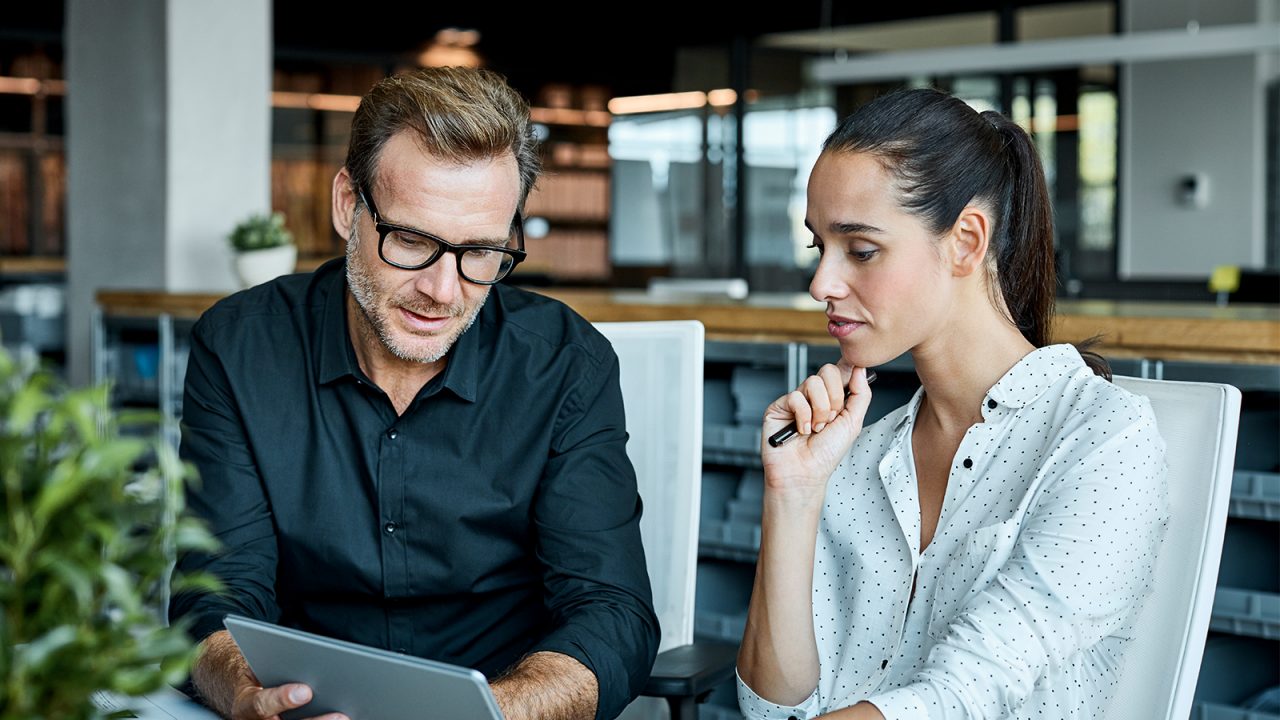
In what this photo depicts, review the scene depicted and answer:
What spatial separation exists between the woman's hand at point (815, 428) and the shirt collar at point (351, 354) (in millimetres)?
386

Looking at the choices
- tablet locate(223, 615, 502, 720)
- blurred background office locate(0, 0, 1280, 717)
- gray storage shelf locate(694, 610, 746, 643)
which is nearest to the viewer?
tablet locate(223, 615, 502, 720)

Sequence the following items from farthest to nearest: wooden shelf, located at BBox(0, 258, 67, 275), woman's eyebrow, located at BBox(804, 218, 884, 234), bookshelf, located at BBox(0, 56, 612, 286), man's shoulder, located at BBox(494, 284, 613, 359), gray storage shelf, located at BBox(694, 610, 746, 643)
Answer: bookshelf, located at BBox(0, 56, 612, 286) → wooden shelf, located at BBox(0, 258, 67, 275) → gray storage shelf, located at BBox(694, 610, 746, 643) → man's shoulder, located at BBox(494, 284, 613, 359) → woman's eyebrow, located at BBox(804, 218, 884, 234)

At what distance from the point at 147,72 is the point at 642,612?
3.98 metres

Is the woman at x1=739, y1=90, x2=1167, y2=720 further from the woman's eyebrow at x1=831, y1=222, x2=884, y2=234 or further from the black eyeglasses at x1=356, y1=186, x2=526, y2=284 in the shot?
the black eyeglasses at x1=356, y1=186, x2=526, y2=284

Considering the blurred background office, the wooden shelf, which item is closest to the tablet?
the blurred background office

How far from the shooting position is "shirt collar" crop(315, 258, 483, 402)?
5.40 feet

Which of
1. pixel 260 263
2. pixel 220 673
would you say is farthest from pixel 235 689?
pixel 260 263

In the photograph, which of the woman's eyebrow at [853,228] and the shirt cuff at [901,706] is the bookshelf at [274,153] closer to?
the woman's eyebrow at [853,228]

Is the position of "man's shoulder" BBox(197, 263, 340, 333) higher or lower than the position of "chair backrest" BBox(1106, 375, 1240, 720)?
higher

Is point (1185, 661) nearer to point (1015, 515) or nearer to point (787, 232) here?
point (1015, 515)

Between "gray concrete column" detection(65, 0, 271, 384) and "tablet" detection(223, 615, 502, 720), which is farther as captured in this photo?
"gray concrete column" detection(65, 0, 271, 384)

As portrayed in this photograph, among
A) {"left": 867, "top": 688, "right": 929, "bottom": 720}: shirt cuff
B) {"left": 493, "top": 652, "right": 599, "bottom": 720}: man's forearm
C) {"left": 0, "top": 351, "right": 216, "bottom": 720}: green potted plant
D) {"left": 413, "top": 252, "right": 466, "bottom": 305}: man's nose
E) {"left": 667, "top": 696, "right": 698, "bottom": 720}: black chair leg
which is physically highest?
{"left": 413, "top": 252, "right": 466, "bottom": 305}: man's nose

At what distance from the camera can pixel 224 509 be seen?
5.26 ft

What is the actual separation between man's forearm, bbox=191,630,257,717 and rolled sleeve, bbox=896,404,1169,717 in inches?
25.5
